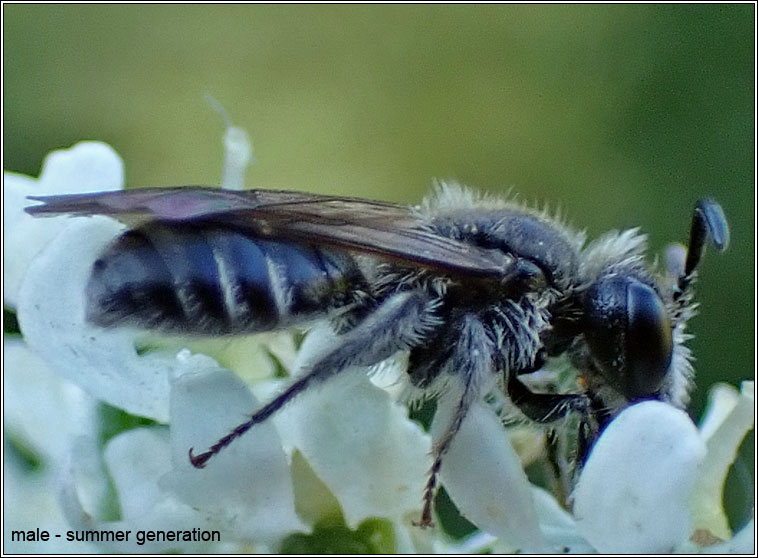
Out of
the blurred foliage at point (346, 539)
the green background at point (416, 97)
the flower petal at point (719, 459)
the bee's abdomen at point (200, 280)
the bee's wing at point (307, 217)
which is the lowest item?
the green background at point (416, 97)

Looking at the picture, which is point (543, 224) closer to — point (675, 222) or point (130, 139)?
point (675, 222)

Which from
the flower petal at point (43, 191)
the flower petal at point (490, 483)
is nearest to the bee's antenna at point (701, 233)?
the flower petal at point (490, 483)

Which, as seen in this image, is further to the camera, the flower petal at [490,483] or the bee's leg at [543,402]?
the bee's leg at [543,402]

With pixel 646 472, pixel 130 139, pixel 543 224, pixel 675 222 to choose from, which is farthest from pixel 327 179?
pixel 646 472

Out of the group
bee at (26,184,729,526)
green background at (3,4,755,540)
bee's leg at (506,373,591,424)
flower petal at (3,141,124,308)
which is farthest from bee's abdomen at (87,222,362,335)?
green background at (3,4,755,540)

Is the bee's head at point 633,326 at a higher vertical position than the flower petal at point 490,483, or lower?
higher

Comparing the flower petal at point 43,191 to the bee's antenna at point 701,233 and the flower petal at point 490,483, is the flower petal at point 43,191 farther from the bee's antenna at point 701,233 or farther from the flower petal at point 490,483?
the bee's antenna at point 701,233
